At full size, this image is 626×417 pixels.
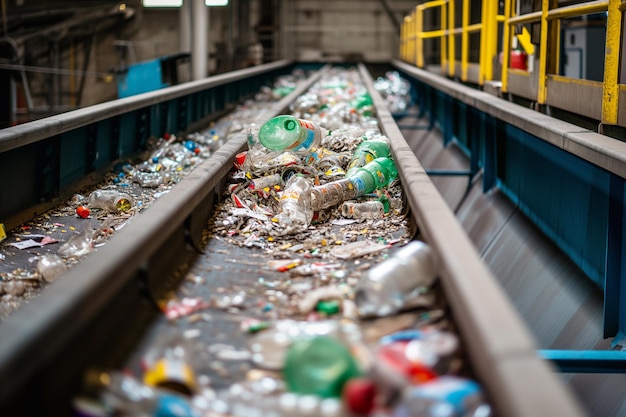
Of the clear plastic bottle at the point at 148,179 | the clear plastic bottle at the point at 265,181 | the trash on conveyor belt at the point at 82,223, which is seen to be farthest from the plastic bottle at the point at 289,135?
the clear plastic bottle at the point at 148,179

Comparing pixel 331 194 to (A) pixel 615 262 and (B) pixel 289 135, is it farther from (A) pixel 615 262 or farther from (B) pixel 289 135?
(A) pixel 615 262

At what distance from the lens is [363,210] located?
4316mm

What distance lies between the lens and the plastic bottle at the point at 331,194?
4.27 meters

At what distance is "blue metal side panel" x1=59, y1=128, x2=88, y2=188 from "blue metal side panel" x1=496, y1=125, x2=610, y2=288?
3.51 meters

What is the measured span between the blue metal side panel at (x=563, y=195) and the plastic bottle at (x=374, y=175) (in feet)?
3.64

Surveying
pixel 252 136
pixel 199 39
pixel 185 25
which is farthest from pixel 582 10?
pixel 185 25

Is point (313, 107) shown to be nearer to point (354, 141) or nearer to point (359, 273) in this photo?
point (354, 141)

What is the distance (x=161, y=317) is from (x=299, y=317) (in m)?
0.46

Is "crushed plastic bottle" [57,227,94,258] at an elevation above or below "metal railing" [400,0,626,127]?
below

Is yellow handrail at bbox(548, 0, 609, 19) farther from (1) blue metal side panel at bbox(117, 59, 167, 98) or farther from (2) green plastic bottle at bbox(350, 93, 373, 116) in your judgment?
(1) blue metal side panel at bbox(117, 59, 167, 98)

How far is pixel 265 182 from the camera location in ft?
15.3

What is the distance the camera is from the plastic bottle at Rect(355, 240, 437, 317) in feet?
8.38

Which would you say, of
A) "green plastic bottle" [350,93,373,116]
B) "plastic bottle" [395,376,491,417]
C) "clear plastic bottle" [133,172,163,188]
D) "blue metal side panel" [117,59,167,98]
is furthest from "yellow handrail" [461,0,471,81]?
"plastic bottle" [395,376,491,417]

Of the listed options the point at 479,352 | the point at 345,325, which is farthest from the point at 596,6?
the point at 479,352
